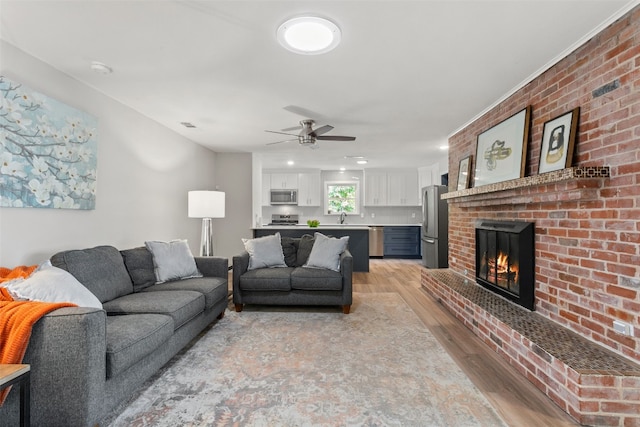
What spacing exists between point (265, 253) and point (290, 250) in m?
0.39

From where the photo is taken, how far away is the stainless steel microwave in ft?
28.5

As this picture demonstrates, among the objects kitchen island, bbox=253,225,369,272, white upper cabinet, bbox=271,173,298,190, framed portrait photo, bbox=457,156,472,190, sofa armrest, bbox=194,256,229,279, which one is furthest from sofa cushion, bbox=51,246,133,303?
white upper cabinet, bbox=271,173,298,190

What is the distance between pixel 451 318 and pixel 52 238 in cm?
389

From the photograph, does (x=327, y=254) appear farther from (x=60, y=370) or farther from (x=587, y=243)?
(x=60, y=370)

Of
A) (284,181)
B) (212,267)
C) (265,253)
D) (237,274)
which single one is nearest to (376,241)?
(284,181)

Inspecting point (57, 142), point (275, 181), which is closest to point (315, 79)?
point (57, 142)

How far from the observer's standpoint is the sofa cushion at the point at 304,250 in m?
4.27

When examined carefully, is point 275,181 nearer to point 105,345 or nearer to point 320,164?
point 320,164

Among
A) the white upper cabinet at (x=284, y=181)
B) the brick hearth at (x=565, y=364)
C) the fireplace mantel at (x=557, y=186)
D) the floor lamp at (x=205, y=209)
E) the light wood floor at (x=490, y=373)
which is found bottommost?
the light wood floor at (x=490, y=373)

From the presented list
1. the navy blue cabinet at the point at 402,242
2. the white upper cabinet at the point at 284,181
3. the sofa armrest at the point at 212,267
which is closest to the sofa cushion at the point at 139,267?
the sofa armrest at the point at 212,267

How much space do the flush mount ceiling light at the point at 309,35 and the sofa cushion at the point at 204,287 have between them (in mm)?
2246

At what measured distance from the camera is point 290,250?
14.2 feet

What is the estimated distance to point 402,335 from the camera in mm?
3018

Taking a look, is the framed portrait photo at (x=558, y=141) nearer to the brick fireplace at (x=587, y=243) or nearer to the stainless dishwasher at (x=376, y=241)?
the brick fireplace at (x=587, y=243)
